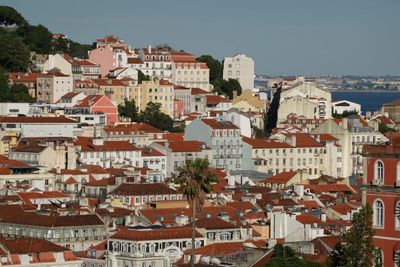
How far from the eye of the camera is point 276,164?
121 metres

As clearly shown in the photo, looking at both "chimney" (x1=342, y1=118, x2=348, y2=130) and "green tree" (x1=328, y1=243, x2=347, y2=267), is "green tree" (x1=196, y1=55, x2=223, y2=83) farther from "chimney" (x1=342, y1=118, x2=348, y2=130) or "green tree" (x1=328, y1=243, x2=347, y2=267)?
"green tree" (x1=328, y1=243, x2=347, y2=267)

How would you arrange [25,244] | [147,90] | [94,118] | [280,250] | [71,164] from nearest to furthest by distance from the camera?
[280,250] < [25,244] < [71,164] < [94,118] < [147,90]

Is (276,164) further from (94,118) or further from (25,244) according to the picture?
(25,244)

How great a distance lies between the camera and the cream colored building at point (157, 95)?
458 ft

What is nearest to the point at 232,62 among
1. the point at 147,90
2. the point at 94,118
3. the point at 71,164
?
the point at 147,90

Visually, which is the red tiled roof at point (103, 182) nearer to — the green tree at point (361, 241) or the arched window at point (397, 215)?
the green tree at point (361, 241)

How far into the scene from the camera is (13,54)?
144000mm

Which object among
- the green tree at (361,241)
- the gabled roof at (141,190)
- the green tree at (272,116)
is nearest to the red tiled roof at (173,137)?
the green tree at (272,116)

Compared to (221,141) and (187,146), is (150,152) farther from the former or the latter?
(221,141)

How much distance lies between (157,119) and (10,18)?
104ft

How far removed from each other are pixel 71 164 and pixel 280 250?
175 ft

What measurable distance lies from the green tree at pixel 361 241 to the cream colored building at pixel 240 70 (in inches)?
5031

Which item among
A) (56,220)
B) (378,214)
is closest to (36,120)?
(56,220)

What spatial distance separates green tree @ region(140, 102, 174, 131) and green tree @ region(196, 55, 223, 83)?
31.8m
